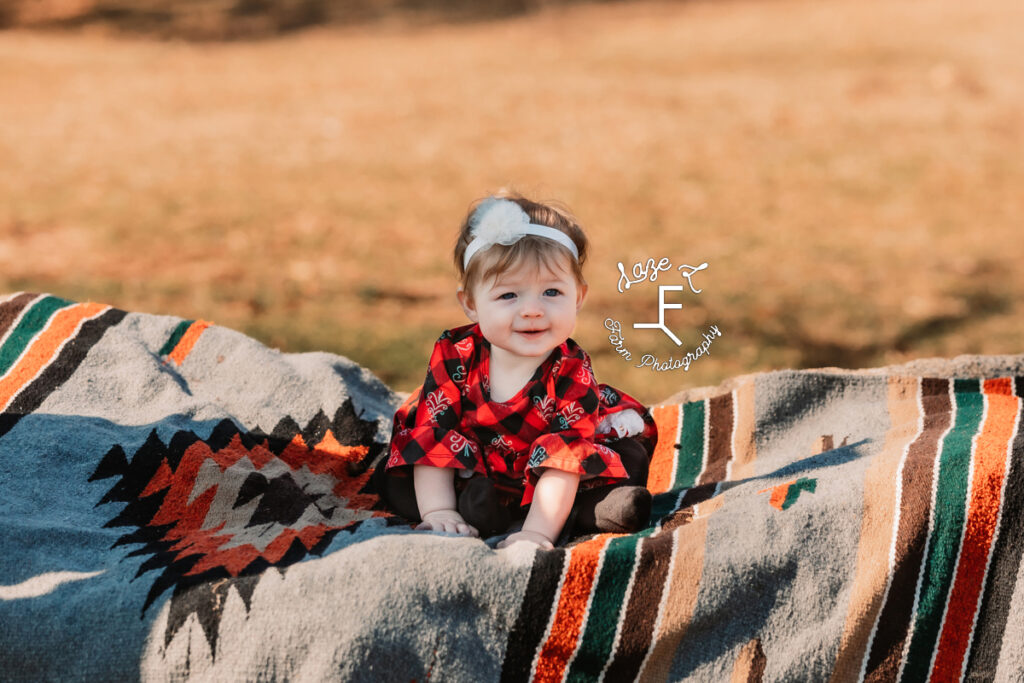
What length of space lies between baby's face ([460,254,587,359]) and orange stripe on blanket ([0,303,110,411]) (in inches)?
57.0

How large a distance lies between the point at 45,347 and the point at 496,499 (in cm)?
159

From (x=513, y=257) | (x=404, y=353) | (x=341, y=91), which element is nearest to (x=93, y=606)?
(x=513, y=257)

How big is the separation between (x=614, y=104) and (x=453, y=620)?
10.1 metres

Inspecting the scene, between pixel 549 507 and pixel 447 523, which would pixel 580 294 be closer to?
pixel 549 507

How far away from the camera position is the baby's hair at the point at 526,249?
8.30ft

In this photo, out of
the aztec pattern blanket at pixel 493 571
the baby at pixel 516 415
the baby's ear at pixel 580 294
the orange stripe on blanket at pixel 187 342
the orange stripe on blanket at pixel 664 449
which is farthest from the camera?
the orange stripe on blanket at pixel 187 342

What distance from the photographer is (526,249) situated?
2533mm

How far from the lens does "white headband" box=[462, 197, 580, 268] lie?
8.32ft

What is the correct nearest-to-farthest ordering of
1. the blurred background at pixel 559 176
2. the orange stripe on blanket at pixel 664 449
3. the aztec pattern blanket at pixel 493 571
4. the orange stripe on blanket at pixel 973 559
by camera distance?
the aztec pattern blanket at pixel 493 571
the orange stripe on blanket at pixel 973 559
the orange stripe on blanket at pixel 664 449
the blurred background at pixel 559 176

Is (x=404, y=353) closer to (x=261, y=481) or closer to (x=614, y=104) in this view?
(x=261, y=481)

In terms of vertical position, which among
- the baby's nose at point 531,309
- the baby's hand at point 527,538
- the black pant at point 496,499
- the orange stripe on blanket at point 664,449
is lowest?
the baby's hand at point 527,538

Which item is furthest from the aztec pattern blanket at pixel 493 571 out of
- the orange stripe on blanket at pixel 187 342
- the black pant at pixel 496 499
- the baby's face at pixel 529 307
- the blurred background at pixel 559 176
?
the blurred background at pixel 559 176

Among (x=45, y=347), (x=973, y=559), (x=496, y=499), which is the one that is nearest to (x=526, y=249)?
(x=496, y=499)

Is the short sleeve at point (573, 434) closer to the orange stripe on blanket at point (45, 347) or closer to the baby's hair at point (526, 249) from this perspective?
the baby's hair at point (526, 249)
